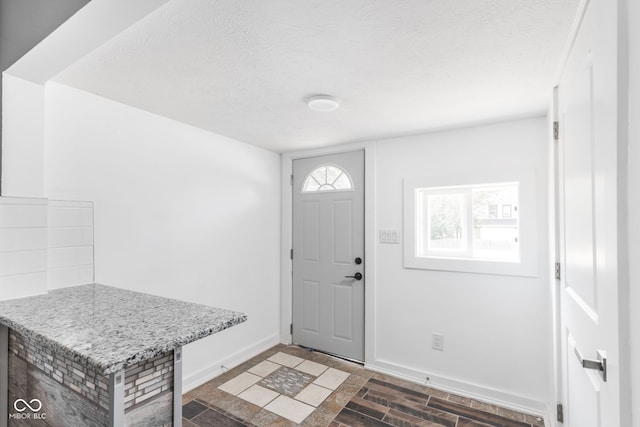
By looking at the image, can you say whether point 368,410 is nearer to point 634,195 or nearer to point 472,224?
point 472,224

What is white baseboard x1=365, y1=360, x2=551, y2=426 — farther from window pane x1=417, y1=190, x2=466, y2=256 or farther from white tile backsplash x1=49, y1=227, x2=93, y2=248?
white tile backsplash x1=49, y1=227, x2=93, y2=248

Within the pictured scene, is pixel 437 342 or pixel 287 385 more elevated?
pixel 437 342

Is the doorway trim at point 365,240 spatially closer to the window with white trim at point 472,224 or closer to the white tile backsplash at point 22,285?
the window with white trim at point 472,224

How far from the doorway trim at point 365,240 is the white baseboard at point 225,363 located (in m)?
0.26

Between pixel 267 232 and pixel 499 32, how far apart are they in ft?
8.81

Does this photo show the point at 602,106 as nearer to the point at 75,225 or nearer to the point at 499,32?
the point at 499,32

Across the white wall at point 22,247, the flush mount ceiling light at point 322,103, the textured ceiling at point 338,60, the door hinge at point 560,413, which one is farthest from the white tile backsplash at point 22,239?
the door hinge at point 560,413

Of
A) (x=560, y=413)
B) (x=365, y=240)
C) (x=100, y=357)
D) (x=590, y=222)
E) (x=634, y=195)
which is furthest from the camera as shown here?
(x=365, y=240)

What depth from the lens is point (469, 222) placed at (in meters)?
2.64

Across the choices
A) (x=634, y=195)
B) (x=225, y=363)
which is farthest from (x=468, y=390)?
(x=634, y=195)

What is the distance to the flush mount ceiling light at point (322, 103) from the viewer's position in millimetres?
2000

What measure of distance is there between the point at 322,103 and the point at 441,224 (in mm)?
1511

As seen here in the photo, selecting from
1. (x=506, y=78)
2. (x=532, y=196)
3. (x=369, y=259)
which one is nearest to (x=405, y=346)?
(x=369, y=259)

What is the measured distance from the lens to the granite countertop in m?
0.91
